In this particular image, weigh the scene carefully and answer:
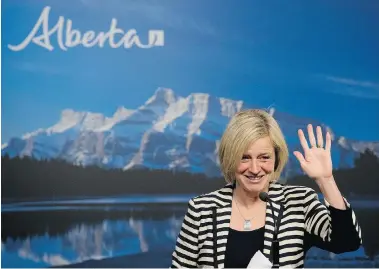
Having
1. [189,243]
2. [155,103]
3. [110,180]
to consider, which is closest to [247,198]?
[189,243]

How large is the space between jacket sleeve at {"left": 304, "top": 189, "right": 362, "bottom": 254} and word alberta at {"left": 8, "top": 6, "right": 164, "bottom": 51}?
10.3ft

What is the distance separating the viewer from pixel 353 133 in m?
4.79

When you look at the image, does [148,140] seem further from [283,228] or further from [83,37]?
[283,228]

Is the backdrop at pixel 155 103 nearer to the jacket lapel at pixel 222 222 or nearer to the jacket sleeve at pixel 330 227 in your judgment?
the jacket lapel at pixel 222 222

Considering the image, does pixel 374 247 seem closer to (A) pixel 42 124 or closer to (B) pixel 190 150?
(B) pixel 190 150

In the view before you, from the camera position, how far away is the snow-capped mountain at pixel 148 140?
189 inches

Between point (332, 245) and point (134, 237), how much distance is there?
130 inches

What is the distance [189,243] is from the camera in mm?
1810

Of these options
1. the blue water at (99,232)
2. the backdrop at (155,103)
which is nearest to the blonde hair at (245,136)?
the backdrop at (155,103)

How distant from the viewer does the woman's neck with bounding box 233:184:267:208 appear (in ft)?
6.05

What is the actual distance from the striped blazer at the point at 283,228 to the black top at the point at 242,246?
16 mm

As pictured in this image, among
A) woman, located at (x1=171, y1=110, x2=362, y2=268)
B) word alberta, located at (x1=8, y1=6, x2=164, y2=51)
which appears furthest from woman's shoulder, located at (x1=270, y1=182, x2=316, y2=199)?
word alberta, located at (x1=8, y1=6, x2=164, y2=51)

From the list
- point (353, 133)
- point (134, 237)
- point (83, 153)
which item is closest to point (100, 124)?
point (83, 153)

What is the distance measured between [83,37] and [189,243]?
3.21 m
